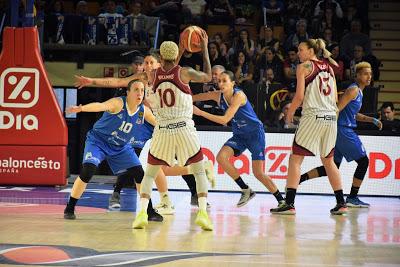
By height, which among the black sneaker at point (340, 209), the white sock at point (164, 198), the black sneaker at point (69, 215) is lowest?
the black sneaker at point (340, 209)

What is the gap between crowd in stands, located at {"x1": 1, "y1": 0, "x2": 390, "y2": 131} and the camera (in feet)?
50.3

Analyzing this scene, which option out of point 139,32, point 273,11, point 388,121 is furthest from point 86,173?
point 273,11

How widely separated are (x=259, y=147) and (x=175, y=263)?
4.38m

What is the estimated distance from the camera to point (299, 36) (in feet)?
54.9

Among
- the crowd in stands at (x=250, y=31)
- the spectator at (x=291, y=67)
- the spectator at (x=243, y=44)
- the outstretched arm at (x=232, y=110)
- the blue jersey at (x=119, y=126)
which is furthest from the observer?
the spectator at (x=243, y=44)

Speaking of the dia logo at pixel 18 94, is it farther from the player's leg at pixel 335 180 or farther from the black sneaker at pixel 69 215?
the player's leg at pixel 335 180

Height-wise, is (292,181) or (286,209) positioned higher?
(292,181)

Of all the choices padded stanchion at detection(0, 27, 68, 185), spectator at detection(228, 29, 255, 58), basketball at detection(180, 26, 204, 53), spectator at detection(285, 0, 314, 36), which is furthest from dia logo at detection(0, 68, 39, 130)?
spectator at detection(285, 0, 314, 36)

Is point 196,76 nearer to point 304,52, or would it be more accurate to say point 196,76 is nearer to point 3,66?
point 304,52

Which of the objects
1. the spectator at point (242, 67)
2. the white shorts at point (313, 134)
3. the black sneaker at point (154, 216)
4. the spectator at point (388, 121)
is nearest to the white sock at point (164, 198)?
the black sneaker at point (154, 216)

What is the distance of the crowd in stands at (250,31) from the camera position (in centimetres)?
1533

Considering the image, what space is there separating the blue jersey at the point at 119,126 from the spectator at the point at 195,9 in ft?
27.6

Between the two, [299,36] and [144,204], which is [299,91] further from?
[299,36]

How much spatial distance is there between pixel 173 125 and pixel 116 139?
1106 millimetres
